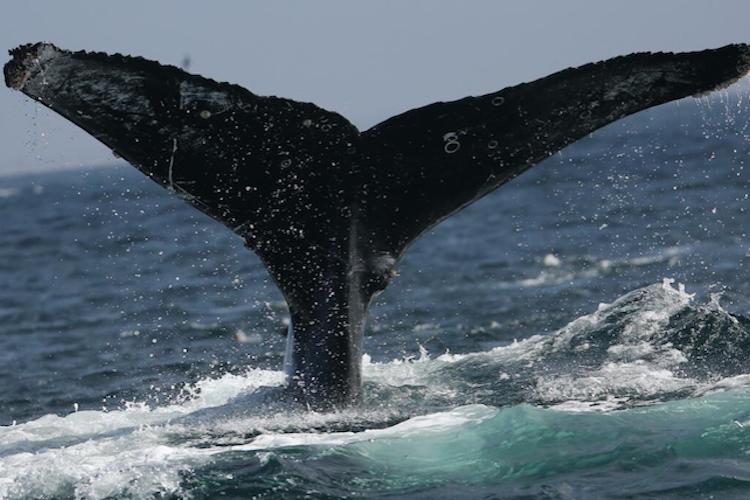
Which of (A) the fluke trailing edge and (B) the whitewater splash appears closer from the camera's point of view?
(A) the fluke trailing edge

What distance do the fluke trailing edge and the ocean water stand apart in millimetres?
441

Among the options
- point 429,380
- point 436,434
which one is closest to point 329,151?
point 436,434

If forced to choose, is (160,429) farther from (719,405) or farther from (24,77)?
(719,405)

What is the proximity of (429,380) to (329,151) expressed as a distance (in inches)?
103

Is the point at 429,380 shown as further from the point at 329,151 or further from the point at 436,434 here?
the point at 329,151

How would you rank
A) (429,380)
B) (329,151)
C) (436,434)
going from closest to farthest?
(329,151) → (436,434) → (429,380)

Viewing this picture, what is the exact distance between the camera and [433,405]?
27.1 ft

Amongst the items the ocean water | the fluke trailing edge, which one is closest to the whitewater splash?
the ocean water

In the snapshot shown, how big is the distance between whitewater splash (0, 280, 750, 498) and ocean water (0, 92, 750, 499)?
0.02 metres

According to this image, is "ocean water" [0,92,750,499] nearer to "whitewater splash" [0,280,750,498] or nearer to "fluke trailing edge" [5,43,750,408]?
"whitewater splash" [0,280,750,498]

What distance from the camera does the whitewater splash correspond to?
679cm

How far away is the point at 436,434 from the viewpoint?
24.4 feet

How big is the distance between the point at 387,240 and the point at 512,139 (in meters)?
0.90

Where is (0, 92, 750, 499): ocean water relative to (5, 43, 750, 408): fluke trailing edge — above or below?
below
